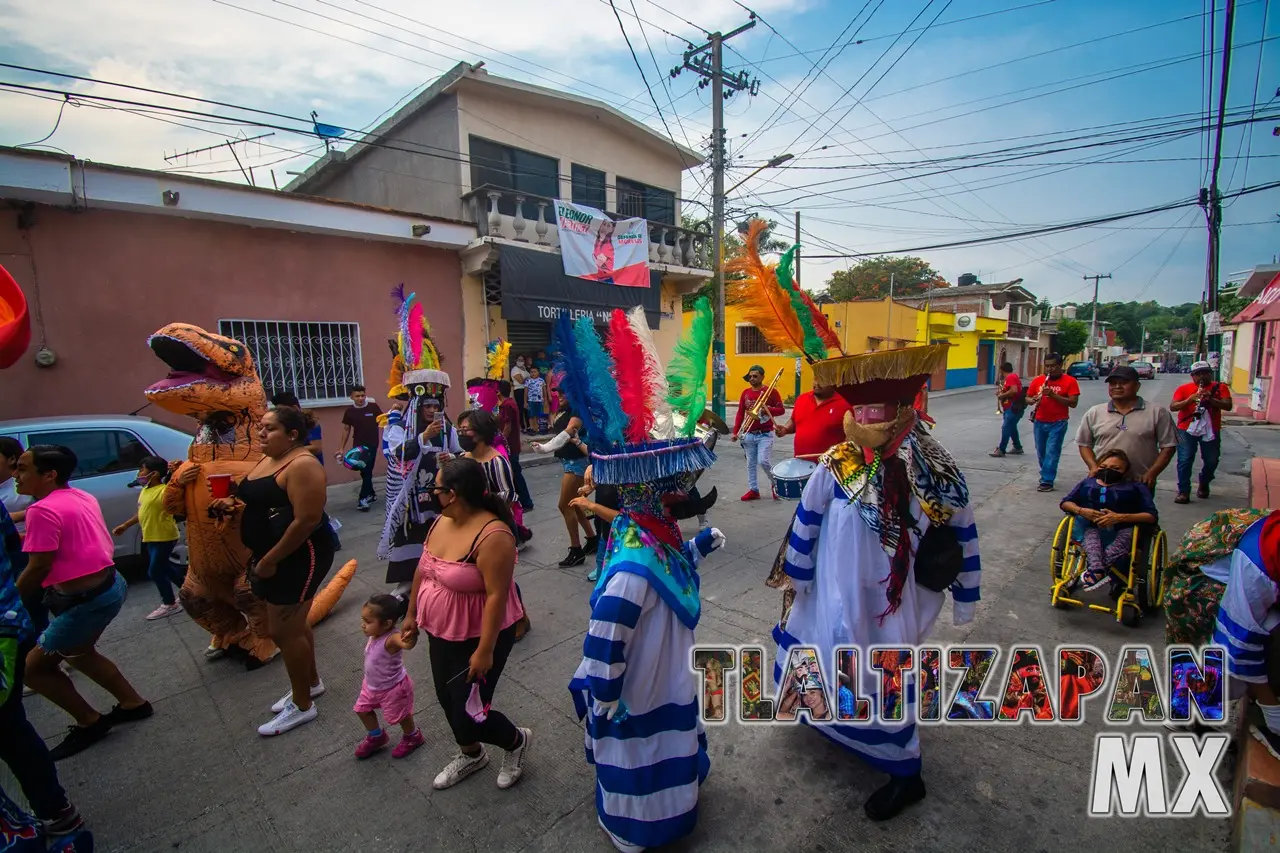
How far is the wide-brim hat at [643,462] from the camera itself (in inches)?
80.7

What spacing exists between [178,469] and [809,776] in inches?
154

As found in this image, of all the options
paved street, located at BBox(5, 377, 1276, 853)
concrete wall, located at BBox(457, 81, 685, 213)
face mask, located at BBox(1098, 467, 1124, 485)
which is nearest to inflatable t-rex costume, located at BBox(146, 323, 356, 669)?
paved street, located at BBox(5, 377, 1276, 853)

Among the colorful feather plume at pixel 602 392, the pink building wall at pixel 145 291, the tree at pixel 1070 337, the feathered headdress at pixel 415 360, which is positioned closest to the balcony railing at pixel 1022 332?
the tree at pixel 1070 337

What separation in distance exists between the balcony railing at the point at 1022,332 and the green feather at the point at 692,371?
133 feet

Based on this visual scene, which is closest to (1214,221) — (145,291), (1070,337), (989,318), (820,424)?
(820,424)

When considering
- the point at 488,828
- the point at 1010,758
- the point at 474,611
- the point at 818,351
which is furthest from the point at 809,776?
the point at 818,351

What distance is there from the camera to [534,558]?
5.57 m

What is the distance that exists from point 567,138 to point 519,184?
69.2 inches

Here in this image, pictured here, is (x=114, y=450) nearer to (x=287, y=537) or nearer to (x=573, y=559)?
(x=287, y=537)

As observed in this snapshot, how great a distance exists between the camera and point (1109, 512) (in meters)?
3.86

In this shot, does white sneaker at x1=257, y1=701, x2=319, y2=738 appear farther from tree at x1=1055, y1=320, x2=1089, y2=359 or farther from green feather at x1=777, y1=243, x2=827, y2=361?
tree at x1=1055, y1=320, x2=1089, y2=359

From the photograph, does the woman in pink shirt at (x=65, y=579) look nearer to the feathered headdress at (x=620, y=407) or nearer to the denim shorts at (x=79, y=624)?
the denim shorts at (x=79, y=624)

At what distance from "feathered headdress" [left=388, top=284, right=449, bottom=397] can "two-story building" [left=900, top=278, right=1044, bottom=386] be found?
1158 inches

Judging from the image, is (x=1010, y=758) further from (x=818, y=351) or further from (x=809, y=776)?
(x=818, y=351)
